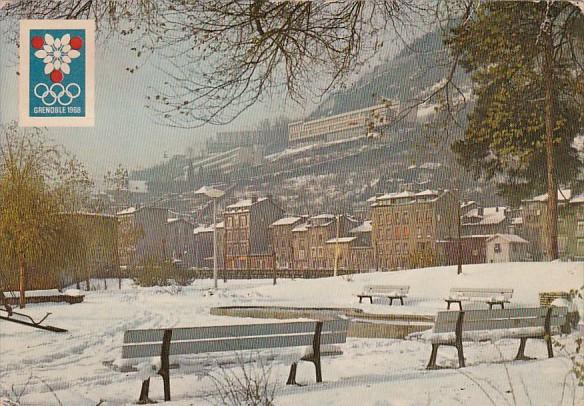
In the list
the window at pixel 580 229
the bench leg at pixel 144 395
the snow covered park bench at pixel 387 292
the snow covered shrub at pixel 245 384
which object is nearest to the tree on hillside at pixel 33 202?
the bench leg at pixel 144 395

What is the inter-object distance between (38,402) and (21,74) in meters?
1.30

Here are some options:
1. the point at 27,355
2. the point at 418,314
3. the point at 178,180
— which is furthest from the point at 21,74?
the point at 418,314

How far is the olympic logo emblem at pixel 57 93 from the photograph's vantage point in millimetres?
3311

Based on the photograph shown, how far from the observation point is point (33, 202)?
3.35 metres

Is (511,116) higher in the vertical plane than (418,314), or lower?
higher

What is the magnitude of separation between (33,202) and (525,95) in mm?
2105

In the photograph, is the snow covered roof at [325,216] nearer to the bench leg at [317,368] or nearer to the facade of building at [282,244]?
the facade of building at [282,244]

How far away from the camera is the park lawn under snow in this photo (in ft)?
10.5

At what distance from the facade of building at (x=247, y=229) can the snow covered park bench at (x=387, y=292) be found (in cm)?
43

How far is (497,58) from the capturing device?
3.54 m

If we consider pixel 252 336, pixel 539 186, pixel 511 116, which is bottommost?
pixel 252 336

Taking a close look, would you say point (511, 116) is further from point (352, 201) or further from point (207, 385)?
point (207, 385)

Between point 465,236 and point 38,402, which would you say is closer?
point 38,402

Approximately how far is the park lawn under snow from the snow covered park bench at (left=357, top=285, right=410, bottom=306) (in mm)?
22
